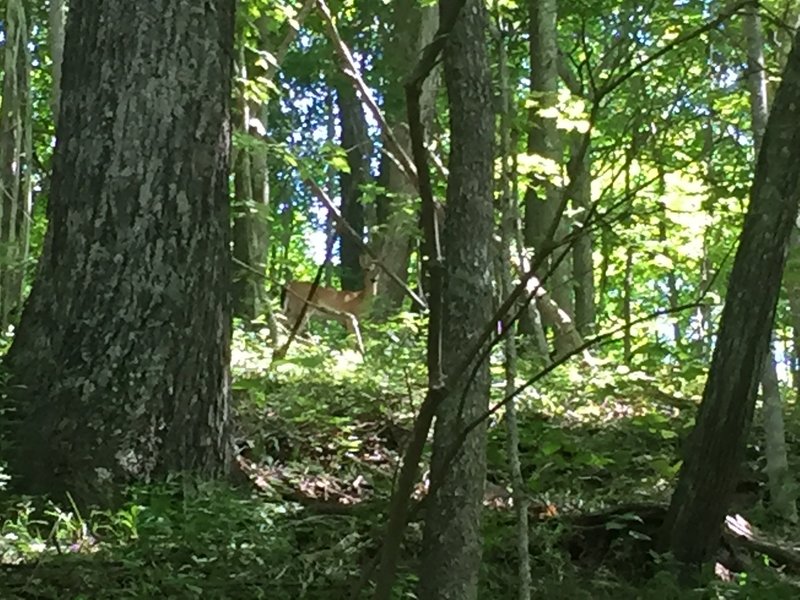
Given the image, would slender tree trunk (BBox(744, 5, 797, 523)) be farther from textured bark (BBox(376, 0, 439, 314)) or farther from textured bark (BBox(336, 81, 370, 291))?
textured bark (BBox(336, 81, 370, 291))

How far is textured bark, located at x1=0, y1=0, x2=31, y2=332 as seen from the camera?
22.9 feet

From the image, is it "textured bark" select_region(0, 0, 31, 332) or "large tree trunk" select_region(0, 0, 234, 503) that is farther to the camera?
"textured bark" select_region(0, 0, 31, 332)

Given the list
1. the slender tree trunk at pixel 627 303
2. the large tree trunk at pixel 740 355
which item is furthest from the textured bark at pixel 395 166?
the large tree trunk at pixel 740 355

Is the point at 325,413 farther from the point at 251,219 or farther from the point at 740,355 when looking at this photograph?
the point at 251,219

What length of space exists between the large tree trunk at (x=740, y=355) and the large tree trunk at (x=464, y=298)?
157cm

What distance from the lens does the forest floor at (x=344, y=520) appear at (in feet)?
11.5

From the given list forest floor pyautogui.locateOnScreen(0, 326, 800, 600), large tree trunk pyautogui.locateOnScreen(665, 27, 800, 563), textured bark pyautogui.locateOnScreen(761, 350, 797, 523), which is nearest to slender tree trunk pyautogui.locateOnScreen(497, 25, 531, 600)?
forest floor pyautogui.locateOnScreen(0, 326, 800, 600)

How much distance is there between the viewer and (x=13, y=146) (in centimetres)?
841

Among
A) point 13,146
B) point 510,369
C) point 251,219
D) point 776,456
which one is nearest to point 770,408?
point 776,456

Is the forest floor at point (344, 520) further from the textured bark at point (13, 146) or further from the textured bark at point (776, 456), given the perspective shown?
the textured bark at point (13, 146)

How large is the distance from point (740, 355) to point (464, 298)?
68.0 inches

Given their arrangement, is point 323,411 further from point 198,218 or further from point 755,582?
point 755,582

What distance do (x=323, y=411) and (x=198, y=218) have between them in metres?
2.08

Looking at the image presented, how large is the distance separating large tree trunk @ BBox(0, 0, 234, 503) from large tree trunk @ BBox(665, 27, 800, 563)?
2.13 meters
